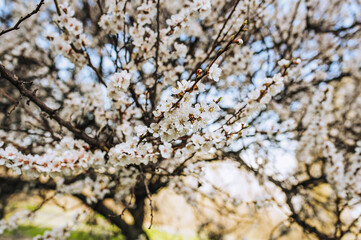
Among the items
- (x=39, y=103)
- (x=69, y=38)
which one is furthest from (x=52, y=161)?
(x=69, y=38)

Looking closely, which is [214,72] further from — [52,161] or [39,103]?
[52,161]

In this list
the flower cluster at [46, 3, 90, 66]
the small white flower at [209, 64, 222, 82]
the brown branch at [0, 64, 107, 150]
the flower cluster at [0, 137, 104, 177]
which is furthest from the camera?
the flower cluster at [46, 3, 90, 66]

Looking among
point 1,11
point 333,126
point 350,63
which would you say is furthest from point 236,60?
point 1,11

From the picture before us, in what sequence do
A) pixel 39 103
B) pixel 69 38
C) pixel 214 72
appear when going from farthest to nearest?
1. pixel 69 38
2. pixel 39 103
3. pixel 214 72

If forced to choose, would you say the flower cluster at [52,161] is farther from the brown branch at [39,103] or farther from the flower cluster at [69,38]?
the flower cluster at [69,38]

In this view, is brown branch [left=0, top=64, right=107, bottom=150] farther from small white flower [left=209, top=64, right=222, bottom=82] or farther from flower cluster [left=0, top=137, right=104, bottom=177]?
small white flower [left=209, top=64, right=222, bottom=82]

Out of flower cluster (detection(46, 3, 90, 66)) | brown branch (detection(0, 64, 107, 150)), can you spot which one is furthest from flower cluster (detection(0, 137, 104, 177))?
flower cluster (detection(46, 3, 90, 66))

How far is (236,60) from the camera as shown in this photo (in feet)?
10.2

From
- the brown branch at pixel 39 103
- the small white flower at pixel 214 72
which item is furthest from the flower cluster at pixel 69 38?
the small white flower at pixel 214 72

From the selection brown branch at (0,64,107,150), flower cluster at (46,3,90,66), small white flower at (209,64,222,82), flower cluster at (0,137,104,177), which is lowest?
small white flower at (209,64,222,82)

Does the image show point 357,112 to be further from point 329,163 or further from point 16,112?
point 16,112

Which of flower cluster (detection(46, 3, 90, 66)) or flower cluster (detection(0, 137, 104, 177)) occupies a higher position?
flower cluster (detection(46, 3, 90, 66))

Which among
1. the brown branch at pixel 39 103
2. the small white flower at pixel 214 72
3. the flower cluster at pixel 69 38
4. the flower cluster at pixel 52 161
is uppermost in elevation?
the flower cluster at pixel 69 38

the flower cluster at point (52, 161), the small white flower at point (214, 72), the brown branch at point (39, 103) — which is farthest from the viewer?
the flower cluster at point (52, 161)
